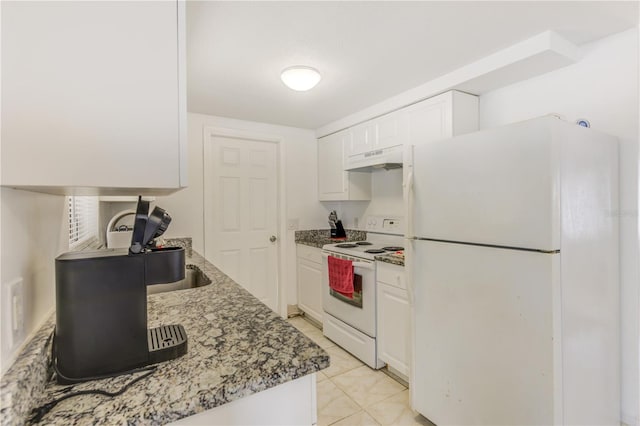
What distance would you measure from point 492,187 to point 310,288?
233cm

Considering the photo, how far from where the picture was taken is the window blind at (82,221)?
1.50 metres

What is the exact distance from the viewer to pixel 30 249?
0.79m

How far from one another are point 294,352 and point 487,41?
6.40 ft

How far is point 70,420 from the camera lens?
591 mm

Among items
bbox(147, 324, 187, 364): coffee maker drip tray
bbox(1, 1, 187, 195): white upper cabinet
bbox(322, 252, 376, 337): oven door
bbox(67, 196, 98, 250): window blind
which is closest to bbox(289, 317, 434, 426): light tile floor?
bbox(322, 252, 376, 337): oven door

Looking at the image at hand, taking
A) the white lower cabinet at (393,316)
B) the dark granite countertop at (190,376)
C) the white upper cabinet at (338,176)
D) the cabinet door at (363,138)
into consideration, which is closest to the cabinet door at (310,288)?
the white upper cabinet at (338,176)

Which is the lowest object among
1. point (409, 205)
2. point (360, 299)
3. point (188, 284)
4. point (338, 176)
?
point (360, 299)

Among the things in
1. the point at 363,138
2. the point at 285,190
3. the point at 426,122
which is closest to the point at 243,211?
the point at 285,190

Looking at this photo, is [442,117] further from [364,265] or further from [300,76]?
[364,265]

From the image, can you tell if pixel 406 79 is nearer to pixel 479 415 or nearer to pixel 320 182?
pixel 320 182

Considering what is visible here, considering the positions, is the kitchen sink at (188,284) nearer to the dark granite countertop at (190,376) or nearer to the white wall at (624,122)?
the dark granite countertop at (190,376)

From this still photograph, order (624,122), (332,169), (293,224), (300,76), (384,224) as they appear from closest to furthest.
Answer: (624,122), (300,76), (384,224), (332,169), (293,224)

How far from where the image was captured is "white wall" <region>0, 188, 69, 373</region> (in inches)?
25.5

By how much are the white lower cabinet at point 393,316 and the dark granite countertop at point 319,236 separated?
1.06 metres
